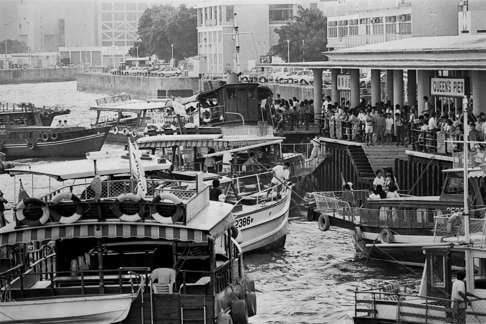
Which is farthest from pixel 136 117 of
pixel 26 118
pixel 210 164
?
pixel 210 164

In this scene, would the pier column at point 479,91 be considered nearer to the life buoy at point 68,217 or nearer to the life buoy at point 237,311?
the life buoy at point 237,311

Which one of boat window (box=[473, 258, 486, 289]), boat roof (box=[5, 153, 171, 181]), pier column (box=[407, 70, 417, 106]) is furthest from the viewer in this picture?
pier column (box=[407, 70, 417, 106])

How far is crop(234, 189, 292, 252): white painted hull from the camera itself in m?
38.3

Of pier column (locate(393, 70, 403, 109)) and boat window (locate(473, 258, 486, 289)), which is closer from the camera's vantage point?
boat window (locate(473, 258, 486, 289))

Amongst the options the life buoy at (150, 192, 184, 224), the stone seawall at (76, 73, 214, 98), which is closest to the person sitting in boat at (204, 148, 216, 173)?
the life buoy at (150, 192, 184, 224)

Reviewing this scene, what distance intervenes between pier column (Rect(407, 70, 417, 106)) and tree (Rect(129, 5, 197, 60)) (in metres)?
106

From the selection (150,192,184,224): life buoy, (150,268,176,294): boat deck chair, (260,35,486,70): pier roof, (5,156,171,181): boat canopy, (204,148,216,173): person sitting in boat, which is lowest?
(150,268,176,294): boat deck chair

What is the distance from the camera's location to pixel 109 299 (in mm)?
22047

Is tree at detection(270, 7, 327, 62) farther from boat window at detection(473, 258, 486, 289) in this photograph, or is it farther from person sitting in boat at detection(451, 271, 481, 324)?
person sitting in boat at detection(451, 271, 481, 324)

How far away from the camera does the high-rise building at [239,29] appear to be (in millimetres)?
136750

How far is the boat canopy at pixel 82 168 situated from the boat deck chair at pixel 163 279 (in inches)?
277

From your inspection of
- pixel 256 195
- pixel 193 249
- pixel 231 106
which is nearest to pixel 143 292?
pixel 193 249

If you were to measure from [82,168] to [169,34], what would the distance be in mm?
138239

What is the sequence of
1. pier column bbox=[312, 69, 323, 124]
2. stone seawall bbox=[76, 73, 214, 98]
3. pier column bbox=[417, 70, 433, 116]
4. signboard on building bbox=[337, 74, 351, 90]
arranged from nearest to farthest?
pier column bbox=[417, 70, 433, 116] → pier column bbox=[312, 69, 323, 124] → signboard on building bbox=[337, 74, 351, 90] → stone seawall bbox=[76, 73, 214, 98]
